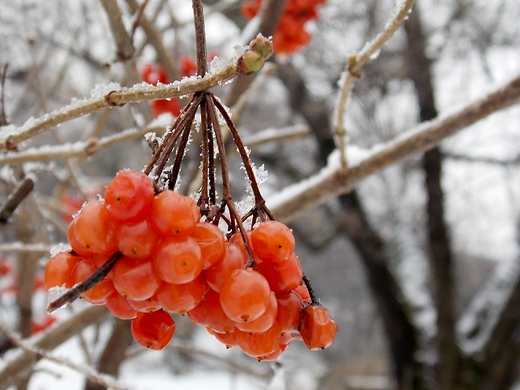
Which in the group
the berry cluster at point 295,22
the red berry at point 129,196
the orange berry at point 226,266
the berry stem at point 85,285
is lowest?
the berry stem at point 85,285

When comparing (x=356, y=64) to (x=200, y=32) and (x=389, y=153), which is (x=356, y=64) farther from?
(x=200, y=32)

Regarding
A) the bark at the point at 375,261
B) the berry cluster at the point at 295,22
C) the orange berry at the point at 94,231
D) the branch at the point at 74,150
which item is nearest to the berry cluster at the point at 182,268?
the orange berry at the point at 94,231

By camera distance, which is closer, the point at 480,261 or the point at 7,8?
the point at 7,8

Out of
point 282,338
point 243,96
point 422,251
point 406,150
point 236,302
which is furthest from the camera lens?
point 422,251

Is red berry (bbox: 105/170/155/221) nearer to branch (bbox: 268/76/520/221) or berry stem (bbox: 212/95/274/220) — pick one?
berry stem (bbox: 212/95/274/220)

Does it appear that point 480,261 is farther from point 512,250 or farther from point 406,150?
point 406,150

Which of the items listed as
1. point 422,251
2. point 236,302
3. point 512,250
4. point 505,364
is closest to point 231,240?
point 236,302

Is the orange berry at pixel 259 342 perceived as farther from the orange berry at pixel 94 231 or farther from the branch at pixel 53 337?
the branch at pixel 53 337
